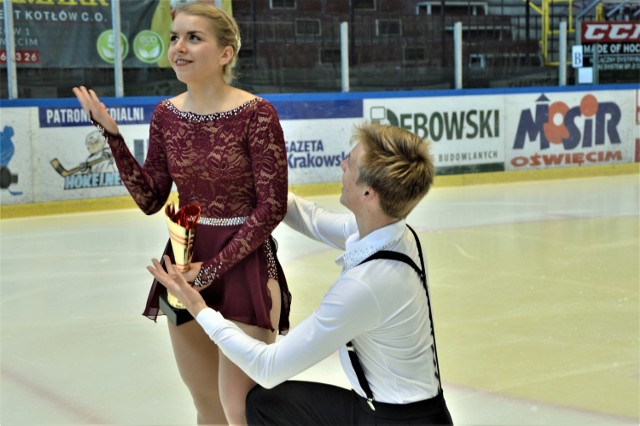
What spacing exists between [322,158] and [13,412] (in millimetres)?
7735

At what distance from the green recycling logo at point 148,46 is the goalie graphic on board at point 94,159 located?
121cm

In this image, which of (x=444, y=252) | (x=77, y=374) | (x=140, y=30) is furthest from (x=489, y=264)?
(x=140, y=30)

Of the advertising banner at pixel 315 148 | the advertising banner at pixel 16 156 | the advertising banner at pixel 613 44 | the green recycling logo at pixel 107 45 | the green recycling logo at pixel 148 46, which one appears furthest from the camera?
the advertising banner at pixel 613 44

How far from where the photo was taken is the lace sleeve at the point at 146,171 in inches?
98.7

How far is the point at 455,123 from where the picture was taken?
12.0 m

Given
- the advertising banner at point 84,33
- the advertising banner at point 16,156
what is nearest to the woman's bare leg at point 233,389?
the advertising banner at point 16,156

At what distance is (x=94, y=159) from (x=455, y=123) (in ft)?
15.2

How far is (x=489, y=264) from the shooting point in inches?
259

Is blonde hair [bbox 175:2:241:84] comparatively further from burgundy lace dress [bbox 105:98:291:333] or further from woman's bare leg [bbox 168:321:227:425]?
woman's bare leg [bbox 168:321:227:425]

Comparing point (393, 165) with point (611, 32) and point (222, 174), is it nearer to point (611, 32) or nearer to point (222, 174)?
point (222, 174)

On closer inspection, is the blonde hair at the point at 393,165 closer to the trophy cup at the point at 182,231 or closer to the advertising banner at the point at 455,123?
the trophy cup at the point at 182,231

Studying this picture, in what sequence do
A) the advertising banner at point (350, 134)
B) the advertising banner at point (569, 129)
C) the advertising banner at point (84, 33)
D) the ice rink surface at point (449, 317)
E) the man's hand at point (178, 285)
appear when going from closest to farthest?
1. the man's hand at point (178, 285)
2. the ice rink surface at point (449, 317)
3. the advertising banner at point (350, 134)
4. the advertising banner at point (84, 33)
5. the advertising banner at point (569, 129)

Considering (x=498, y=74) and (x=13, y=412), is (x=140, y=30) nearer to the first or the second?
(x=498, y=74)

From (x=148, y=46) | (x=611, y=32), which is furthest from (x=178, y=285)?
(x=611, y=32)
